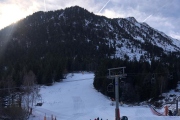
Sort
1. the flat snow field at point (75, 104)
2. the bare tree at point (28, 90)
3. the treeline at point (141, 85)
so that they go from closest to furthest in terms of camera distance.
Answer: the bare tree at point (28, 90), the flat snow field at point (75, 104), the treeline at point (141, 85)

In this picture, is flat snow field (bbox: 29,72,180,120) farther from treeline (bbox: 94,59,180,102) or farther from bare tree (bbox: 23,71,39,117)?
treeline (bbox: 94,59,180,102)

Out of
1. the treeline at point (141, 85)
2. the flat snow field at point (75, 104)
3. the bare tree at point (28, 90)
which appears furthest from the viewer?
the treeline at point (141, 85)

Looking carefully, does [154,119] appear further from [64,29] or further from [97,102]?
[64,29]

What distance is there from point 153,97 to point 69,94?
22843 millimetres

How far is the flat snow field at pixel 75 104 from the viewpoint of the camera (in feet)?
99.5

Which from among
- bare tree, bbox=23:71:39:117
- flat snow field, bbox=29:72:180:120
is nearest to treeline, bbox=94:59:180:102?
flat snow field, bbox=29:72:180:120

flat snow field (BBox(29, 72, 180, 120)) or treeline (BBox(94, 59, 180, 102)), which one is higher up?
treeline (BBox(94, 59, 180, 102))

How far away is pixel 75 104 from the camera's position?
3894 cm

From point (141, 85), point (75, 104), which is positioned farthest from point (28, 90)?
point (141, 85)

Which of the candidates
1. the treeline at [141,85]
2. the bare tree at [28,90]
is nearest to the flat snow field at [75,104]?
the bare tree at [28,90]

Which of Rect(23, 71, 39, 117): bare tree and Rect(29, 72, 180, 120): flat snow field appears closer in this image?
Rect(23, 71, 39, 117): bare tree

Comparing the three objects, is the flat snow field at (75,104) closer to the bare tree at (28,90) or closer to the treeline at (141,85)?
the bare tree at (28,90)

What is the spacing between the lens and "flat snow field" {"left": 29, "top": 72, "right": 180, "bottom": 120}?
30.3 meters

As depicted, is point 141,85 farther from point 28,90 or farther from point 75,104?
point 28,90
